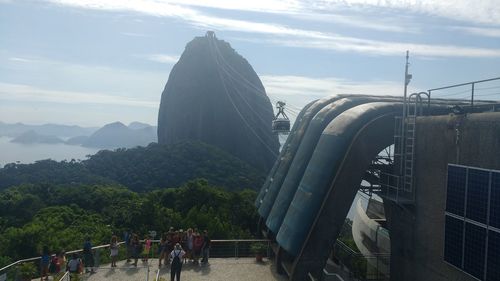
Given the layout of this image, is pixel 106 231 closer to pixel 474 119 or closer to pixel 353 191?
pixel 353 191

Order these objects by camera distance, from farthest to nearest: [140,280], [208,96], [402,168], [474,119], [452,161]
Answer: [208,96]
[140,280]
[402,168]
[452,161]
[474,119]

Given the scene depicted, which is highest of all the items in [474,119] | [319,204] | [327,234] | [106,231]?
[474,119]

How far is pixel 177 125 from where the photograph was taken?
394 ft

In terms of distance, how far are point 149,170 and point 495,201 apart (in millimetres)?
72275

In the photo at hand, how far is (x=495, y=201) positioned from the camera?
10109 millimetres

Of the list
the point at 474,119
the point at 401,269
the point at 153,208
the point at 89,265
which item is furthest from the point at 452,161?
the point at 153,208

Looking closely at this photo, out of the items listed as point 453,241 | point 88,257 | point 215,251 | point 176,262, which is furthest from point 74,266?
point 453,241

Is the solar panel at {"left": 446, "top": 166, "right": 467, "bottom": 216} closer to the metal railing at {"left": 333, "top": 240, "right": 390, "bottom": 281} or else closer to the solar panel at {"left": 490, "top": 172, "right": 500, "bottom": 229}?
the solar panel at {"left": 490, "top": 172, "right": 500, "bottom": 229}

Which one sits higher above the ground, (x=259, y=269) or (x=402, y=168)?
(x=402, y=168)

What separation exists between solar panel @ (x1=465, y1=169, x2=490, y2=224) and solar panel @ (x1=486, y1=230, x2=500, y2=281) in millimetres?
412

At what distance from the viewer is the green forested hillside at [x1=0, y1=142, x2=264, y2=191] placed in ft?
242

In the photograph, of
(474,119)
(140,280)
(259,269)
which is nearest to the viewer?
(474,119)

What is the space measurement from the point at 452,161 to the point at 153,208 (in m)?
23.8

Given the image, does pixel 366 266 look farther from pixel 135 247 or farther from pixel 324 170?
pixel 135 247
